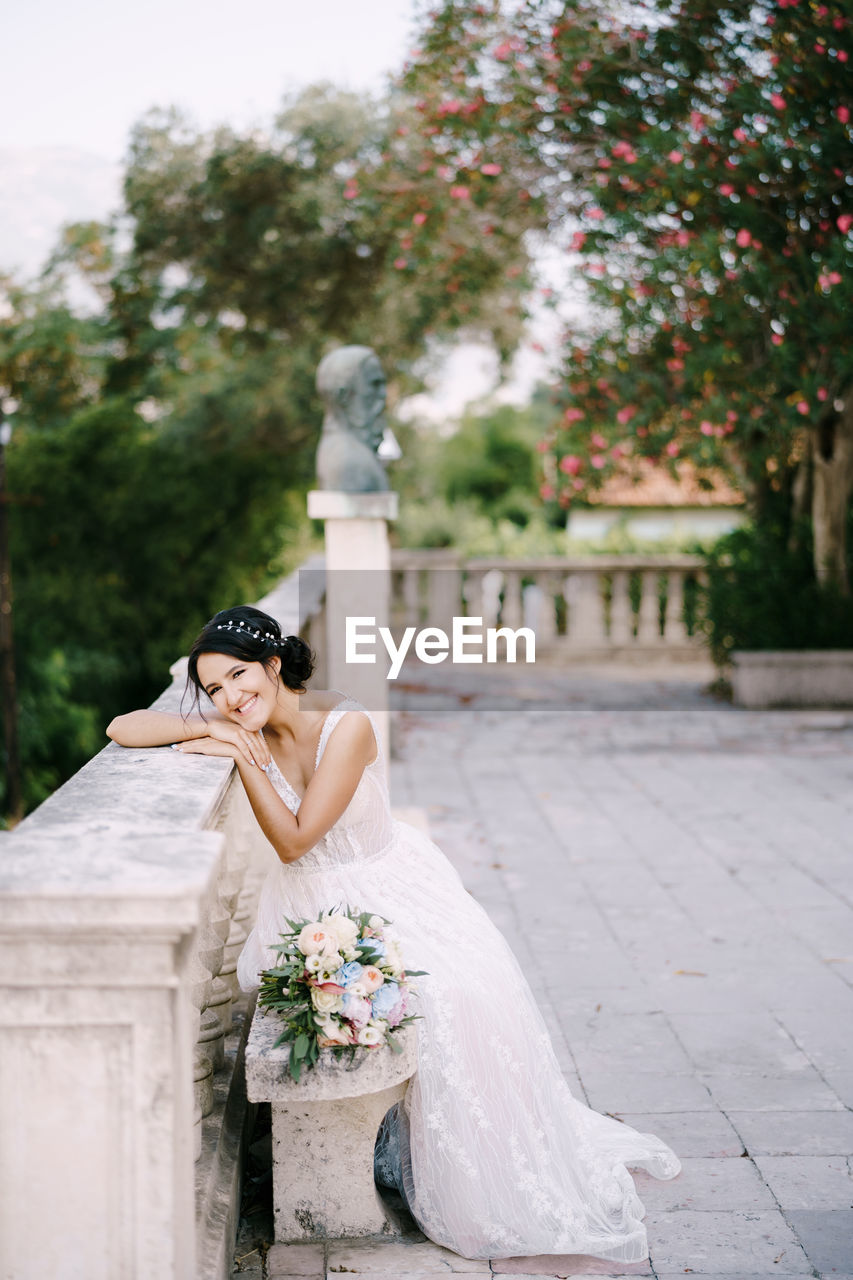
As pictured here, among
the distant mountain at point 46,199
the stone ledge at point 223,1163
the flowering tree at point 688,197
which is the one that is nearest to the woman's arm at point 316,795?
the stone ledge at point 223,1163

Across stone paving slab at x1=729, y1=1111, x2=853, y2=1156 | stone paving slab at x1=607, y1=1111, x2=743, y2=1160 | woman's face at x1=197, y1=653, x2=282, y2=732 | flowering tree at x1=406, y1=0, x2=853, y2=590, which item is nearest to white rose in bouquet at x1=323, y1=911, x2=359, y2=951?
woman's face at x1=197, y1=653, x2=282, y2=732

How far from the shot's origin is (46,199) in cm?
1791

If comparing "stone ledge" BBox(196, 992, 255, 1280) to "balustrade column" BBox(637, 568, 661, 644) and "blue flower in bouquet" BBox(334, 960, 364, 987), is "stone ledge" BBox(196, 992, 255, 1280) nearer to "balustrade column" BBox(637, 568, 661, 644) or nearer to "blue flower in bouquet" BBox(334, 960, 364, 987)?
"blue flower in bouquet" BBox(334, 960, 364, 987)

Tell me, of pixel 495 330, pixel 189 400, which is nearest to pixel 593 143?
pixel 495 330

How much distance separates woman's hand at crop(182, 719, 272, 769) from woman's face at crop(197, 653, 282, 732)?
3cm

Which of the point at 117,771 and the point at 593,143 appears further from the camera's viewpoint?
→ the point at 593,143

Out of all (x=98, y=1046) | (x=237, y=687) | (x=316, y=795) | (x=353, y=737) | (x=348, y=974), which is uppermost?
(x=237, y=687)

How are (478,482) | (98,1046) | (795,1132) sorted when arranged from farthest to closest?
(478,482) → (795,1132) → (98,1046)

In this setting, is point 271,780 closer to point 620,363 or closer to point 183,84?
point 620,363

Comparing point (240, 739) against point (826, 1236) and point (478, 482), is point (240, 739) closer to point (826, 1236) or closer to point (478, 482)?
point (826, 1236)

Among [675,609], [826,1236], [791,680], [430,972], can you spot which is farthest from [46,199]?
[826,1236]

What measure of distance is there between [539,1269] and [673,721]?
7.69 meters

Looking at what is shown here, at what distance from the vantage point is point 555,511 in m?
30.0

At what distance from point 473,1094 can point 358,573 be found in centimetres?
343
